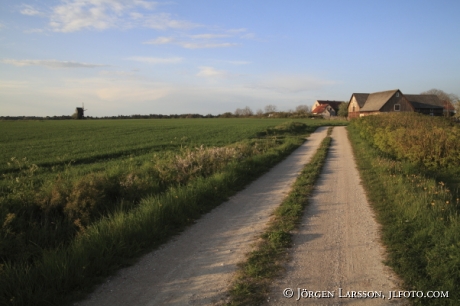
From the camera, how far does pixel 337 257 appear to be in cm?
477

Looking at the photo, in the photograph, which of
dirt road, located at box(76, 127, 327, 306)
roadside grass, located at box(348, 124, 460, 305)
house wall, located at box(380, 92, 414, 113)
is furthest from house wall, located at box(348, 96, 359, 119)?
dirt road, located at box(76, 127, 327, 306)

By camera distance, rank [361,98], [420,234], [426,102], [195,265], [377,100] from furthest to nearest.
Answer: [361,98] → [426,102] → [377,100] → [420,234] → [195,265]

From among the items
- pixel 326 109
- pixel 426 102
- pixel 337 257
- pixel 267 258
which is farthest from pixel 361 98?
pixel 267 258

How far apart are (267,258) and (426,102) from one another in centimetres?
7155

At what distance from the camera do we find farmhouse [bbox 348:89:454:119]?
59406 millimetres

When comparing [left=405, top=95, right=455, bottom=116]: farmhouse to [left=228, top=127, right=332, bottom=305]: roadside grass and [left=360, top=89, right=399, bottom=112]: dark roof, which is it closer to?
[left=360, top=89, right=399, bottom=112]: dark roof

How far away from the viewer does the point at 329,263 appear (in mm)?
4574

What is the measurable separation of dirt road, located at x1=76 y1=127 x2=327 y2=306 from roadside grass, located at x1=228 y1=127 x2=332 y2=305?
0.15m

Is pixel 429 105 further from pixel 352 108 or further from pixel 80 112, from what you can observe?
pixel 80 112

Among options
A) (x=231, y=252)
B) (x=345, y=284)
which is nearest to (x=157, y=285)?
(x=231, y=252)

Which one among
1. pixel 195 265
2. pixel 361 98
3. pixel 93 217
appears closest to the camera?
pixel 195 265

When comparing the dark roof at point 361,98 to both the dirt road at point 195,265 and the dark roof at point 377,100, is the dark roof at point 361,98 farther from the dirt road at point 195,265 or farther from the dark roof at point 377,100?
the dirt road at point 195,265

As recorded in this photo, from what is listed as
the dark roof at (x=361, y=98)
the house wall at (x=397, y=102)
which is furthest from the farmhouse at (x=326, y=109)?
the house wall at (x=397, y=102)

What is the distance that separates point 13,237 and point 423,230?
7290 millimetres
